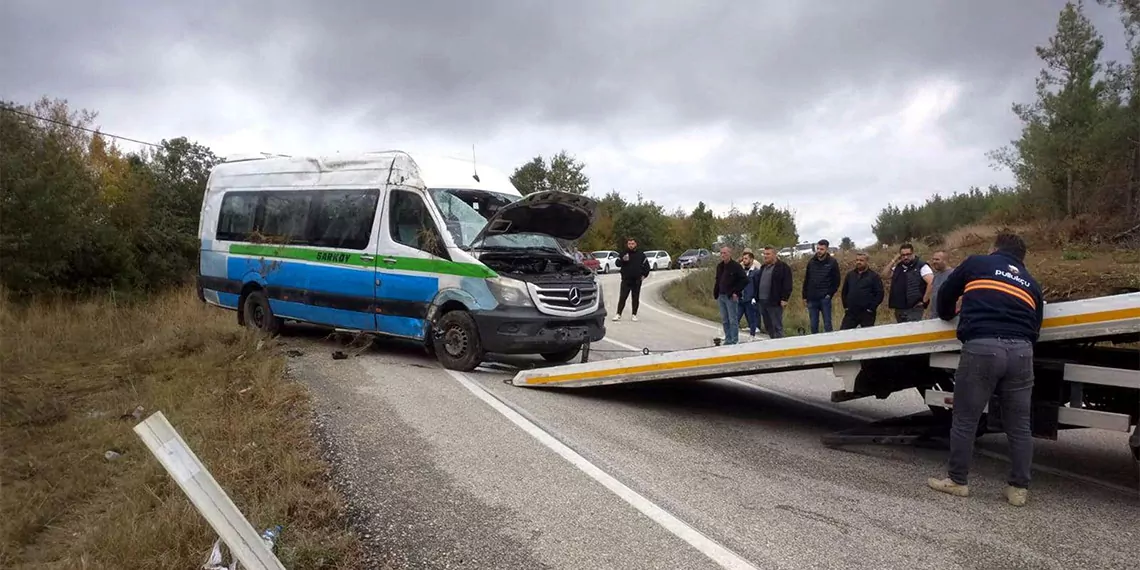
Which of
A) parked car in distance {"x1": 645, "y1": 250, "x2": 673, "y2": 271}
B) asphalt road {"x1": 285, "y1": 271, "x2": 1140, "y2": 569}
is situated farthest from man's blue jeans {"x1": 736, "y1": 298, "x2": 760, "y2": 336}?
parked car in distance {"x1": 645, "y1": 250, "x2": 673, "y2": 271}

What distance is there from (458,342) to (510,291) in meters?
0.89

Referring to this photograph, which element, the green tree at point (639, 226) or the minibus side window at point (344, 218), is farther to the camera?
the green tree at point (639, 226)

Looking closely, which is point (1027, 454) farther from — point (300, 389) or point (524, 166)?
point (524, 166)

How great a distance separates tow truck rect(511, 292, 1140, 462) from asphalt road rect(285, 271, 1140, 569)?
0.39m

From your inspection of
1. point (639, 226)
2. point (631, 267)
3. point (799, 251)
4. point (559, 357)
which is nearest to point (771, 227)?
point (799, 251)

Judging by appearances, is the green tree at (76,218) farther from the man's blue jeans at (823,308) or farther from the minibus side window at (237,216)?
the man's blue jeans at (823,308)

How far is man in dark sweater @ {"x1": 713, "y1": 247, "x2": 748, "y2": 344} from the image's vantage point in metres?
11.2

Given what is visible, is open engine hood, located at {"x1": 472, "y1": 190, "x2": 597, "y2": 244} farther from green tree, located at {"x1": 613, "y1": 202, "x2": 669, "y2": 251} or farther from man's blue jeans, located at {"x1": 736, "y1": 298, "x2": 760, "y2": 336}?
green tree, located at {"x1": 613, "y1": 202, "x2": 669, "y2": 251}

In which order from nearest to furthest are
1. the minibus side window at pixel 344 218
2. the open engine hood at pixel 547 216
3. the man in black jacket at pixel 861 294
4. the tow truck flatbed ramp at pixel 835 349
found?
the tow truck flatbed ramp at pixel 835 349, the open engine hood at pixel 547 216, the minibus side window at pixel 344 218, the man in black jacket at pixel 861 294

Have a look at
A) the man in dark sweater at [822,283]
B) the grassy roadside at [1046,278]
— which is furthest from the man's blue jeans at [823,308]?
the grassy roadside at [1046,278]

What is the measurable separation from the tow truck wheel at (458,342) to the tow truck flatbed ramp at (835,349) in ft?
2.84

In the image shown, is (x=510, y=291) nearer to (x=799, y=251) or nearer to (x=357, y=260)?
(x=357, y=260)

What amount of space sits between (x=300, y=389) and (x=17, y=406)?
4.58m

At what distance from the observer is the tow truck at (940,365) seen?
4.36 m
